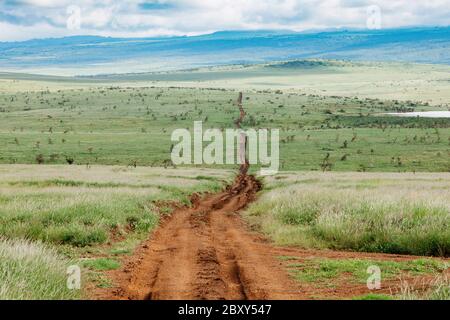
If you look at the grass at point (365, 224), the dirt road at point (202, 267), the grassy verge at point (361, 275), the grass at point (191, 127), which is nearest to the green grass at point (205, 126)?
the grass at point (191, 127)

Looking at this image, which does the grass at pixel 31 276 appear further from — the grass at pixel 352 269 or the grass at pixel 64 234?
the grass at pixel 352 269

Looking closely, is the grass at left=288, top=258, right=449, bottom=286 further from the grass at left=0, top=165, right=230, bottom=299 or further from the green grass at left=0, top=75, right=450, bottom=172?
the green grass at left=0, top=75, right=450, bottom=172

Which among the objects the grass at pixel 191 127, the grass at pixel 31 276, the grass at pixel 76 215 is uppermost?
the grass at pixel 31 276

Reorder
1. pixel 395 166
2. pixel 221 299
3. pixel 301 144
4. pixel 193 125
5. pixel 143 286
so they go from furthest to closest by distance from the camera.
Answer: pixel 193 125
pixel 301 144
pixel 395 166
pixel 143 286
pixel 221 299

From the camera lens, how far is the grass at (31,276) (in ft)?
33.3

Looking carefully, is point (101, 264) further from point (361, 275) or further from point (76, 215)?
point (361, 275)

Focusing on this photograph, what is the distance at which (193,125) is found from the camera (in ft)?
346

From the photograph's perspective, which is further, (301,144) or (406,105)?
(406,105)

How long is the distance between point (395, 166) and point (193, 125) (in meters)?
48.6

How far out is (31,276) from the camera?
10977 mm

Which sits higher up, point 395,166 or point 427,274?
point 427,274
